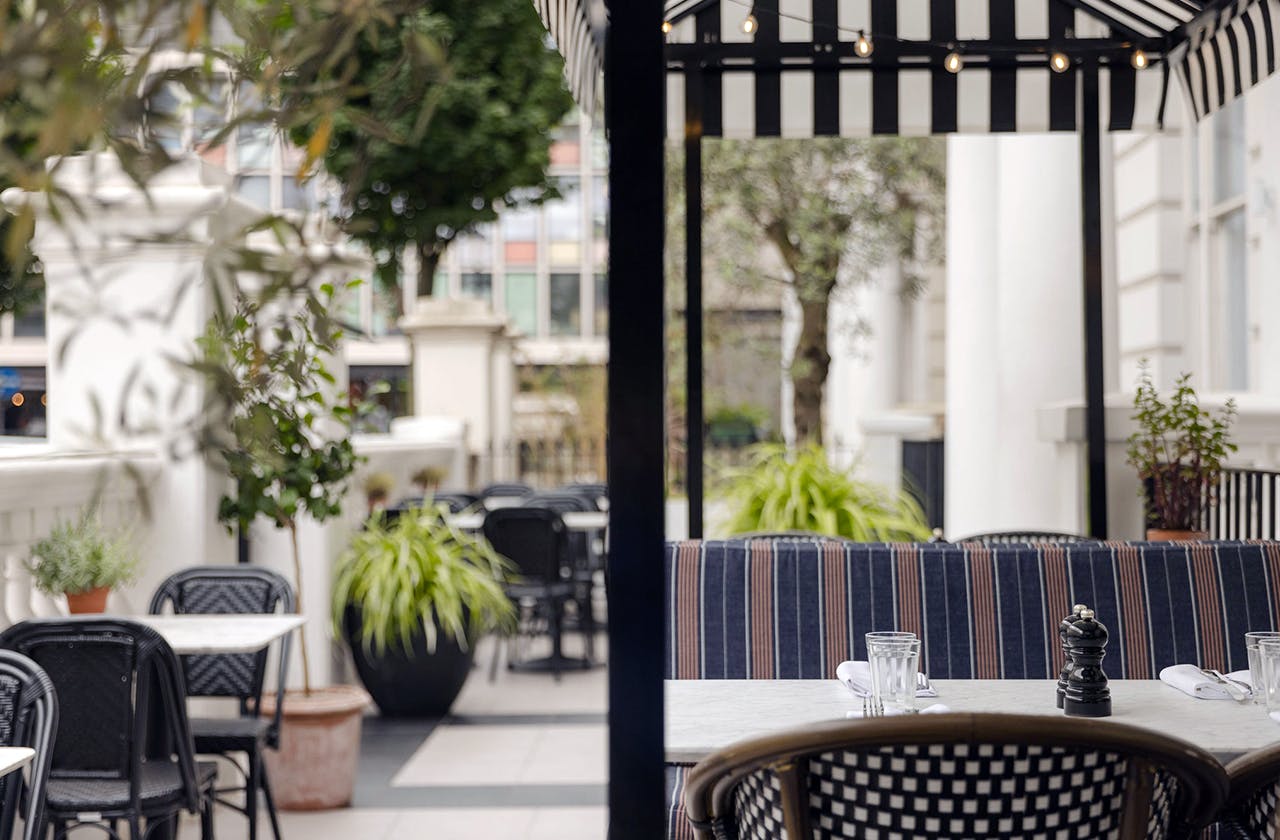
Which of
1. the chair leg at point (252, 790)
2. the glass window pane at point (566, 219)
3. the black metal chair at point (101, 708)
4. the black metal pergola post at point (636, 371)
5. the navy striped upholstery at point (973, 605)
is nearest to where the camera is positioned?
the black metal pergola post at point (636, 371)

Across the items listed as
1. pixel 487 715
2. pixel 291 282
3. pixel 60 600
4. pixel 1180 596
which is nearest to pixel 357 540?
pixel 487 715

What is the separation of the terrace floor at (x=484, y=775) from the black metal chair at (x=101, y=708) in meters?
1.50

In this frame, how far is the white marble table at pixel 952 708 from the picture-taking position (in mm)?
2461

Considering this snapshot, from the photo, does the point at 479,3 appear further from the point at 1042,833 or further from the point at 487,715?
the point at 1042,833

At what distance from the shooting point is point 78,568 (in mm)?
4391

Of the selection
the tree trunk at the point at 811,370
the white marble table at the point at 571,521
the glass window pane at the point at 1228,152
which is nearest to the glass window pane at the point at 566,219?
the tree trunk at the point at 811,370

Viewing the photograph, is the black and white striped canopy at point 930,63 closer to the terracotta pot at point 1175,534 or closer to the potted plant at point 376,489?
the terracotta pot at point 1175,534

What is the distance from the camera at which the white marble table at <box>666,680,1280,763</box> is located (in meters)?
2.46

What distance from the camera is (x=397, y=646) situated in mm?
6809

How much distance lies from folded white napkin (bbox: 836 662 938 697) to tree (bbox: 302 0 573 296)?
16.4 metres

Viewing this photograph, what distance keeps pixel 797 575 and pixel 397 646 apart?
133 inches

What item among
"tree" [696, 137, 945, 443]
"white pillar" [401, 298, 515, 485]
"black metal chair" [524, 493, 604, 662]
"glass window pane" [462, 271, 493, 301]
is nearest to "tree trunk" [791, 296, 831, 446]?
"tree" [696, 137, 945, 443]

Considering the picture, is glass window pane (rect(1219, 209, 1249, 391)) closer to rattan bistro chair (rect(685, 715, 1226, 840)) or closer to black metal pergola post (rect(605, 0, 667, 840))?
rattan bistro chair (rect(685, 715, 1226, 840))

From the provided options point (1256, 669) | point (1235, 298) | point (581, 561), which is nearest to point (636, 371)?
point (1256, 669)
